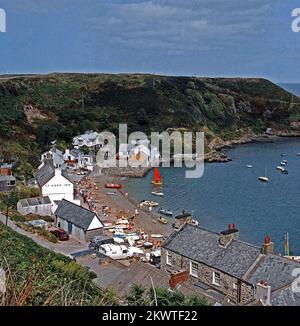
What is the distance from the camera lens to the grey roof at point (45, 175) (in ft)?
65.7

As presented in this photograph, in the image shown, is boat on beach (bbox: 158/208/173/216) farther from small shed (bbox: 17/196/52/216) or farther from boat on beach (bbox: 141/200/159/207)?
small shed (bbox: 17/196/52/216)

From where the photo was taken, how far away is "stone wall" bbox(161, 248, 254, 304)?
9242 millimetres

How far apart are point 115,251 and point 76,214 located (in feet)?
9.67

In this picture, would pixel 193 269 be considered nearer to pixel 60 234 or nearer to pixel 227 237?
pixel 227 237

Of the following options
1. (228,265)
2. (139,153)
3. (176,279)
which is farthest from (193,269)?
(139,153)

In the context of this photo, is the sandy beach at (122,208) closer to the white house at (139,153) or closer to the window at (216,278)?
the white house at (139,153)

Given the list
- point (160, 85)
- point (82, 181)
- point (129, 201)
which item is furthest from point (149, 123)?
point (129, 201)

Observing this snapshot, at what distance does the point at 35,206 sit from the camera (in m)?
18.3

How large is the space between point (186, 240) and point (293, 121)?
46699 millimetres

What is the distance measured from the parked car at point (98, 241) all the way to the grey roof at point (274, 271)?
21.1 feet

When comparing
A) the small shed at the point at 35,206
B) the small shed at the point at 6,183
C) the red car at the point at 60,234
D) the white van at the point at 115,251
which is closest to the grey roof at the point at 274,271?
the white van at the point at 115,251

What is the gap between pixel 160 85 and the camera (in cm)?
4981

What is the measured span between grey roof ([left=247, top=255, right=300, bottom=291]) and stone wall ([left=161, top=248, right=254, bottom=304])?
24 centimetres

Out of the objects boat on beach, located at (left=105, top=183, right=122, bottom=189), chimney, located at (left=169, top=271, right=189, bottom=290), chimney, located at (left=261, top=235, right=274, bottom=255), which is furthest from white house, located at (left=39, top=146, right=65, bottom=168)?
chimney, located at (left=261, top=235, right=274, bottom=255)
